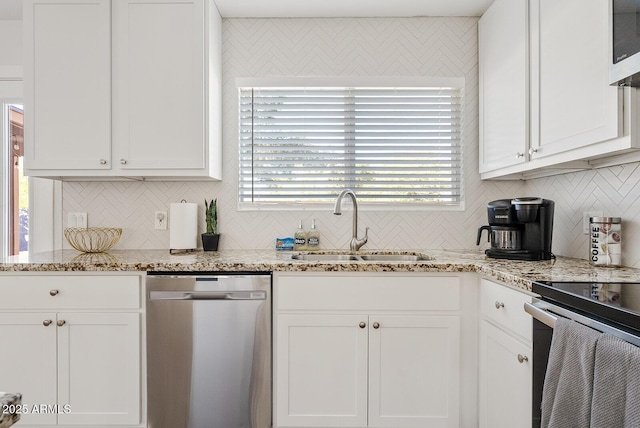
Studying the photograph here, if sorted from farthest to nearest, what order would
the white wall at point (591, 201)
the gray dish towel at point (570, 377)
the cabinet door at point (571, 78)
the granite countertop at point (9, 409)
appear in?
the white wall at point (591, 201) → the cabinet door at point (571, 78) → the gray dish towel at point (570, 377) → the granite countertop at point (9, 409)

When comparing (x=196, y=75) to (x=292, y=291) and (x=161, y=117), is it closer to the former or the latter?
(x=161, y=117)

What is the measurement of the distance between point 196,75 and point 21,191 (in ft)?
5.01

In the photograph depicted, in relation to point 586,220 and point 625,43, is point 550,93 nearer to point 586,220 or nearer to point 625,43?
point 625,43

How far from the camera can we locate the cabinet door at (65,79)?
2.14 m

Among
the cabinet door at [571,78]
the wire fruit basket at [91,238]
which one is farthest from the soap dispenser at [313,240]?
the cabinet door at [571,78]

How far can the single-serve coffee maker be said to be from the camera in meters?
1.85

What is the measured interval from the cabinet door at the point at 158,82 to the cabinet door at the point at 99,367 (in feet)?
2.79

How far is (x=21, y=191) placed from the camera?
8.57 ft

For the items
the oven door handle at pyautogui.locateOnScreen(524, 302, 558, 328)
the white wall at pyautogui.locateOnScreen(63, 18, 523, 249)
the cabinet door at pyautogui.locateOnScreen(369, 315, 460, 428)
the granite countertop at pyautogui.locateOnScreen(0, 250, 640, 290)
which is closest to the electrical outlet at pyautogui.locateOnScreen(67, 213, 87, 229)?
the white wall at pyautogui.locateOnScreen(63, 18, 523, 249)

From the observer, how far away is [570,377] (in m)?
0.97

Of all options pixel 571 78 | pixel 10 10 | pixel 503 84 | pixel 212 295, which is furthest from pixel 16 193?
pixel 571 78

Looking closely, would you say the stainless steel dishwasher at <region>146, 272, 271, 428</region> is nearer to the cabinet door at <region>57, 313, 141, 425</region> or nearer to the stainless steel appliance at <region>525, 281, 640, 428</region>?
the cabinet door at <region>57, 313, 141, 425</region>

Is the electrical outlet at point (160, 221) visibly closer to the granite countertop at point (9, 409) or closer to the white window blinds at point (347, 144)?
the white window blinds at point (347, 144)

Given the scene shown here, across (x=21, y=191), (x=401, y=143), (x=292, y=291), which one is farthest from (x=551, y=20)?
(x=21, y=191)
